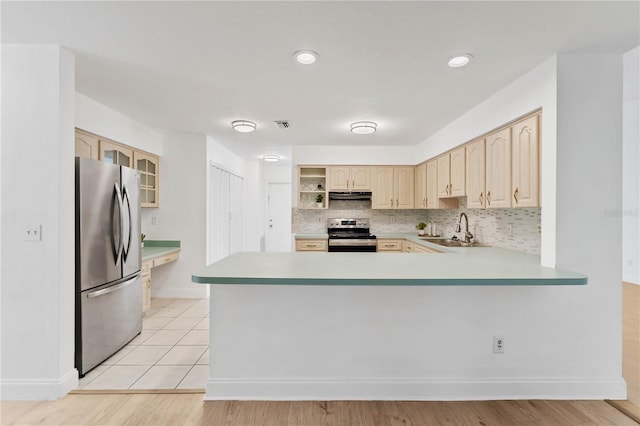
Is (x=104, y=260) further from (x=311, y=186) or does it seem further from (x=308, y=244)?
(x=311, y=186)

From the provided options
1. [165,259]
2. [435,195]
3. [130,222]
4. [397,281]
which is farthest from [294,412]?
[435,195]

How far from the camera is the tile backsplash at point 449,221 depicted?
312 cm

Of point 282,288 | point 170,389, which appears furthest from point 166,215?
point 282,288

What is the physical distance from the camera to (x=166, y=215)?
4.62 metres

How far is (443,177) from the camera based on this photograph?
4.24m

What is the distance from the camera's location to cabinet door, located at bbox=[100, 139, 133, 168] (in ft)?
11.3

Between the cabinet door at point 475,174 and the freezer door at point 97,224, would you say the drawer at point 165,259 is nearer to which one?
the freezer door at point 97,224

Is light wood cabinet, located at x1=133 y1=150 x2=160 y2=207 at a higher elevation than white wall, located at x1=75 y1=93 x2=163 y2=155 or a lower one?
lower

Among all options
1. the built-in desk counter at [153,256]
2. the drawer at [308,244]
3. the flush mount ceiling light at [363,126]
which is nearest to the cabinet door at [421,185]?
the flush mount ceiling light at [363,126]

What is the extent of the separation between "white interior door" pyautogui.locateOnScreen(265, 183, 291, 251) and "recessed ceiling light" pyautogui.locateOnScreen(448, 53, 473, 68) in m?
5.90

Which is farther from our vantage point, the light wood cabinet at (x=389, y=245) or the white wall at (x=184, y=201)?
the light wood cabinet at (x=389, y=245)

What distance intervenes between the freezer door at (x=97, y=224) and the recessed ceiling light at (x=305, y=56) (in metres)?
1.75

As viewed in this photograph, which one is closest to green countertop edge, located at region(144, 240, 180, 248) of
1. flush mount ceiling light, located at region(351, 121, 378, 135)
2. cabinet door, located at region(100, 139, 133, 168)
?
cabinet door, located at region(100, 139, 133, 168)

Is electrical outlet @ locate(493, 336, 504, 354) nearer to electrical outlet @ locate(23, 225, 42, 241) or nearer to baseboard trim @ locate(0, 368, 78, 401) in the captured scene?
baseboard trim @ locate(0, 368, 78, 401)
